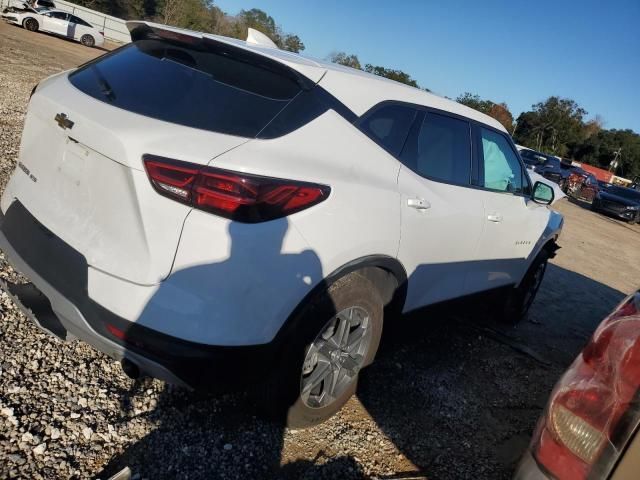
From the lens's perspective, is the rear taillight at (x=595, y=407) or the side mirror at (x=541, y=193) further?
the side mirror at (x=541, y=193)

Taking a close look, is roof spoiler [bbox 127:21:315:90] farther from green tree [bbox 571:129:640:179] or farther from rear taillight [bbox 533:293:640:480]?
green tree [bbox 571:129:640:179]

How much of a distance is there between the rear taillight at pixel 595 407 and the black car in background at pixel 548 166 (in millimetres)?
24749

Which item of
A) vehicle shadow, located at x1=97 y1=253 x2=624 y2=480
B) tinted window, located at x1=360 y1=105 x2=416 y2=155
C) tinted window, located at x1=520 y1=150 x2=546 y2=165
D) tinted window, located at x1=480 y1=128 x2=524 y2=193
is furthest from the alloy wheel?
tinted window, located at x1=520 y1=150 x2=546 y2=165

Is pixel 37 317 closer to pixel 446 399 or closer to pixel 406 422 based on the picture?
pixel 406 422

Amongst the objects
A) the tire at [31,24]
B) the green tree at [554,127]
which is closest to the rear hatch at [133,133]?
the tire at [31,24]

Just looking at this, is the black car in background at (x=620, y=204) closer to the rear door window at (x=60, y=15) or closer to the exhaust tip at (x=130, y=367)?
the exhaust tip at (x=130, y=367)

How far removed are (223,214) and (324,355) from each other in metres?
1.08

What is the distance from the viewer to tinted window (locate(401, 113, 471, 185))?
9.95ft

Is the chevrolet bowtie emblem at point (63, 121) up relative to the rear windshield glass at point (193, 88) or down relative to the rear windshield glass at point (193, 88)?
down

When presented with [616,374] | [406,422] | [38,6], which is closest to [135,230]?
[616,374]

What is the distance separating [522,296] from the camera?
207 inches

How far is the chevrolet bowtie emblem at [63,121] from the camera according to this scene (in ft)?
7.46

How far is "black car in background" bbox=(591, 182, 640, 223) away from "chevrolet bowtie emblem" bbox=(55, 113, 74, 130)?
23910 mm

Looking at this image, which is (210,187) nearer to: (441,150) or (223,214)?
(223,214)
